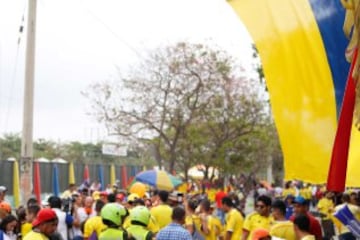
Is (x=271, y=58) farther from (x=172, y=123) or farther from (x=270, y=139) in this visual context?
(x=270, y=139)

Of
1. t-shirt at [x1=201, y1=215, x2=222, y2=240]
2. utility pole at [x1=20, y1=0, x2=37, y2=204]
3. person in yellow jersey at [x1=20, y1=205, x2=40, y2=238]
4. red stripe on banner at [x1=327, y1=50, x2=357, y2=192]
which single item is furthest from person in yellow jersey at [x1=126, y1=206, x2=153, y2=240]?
utility pole at [x1=20, y1=0, x2=37, y2=204]

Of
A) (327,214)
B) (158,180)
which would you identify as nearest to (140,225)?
(158,180)

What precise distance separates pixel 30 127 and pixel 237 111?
1411 centimetres

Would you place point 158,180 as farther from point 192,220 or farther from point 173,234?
point 173,234

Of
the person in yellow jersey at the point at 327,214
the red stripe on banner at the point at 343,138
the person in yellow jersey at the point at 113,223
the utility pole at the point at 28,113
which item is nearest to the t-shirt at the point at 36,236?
the person in yellow jersey at the point at 113,223

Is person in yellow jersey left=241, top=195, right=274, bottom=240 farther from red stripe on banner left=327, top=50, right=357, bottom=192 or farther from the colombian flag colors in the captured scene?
red stripe on banner left=327, top=50, right=357, bottom=192

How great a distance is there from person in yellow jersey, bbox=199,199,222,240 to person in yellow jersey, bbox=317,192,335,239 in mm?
8443

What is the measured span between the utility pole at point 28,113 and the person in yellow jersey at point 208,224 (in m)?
6.45

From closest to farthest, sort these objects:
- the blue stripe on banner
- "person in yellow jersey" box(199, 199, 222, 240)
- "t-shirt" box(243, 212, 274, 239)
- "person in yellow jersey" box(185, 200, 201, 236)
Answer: the blue stripe on banner
"t-shirt" box(243, 212, 274, 239)
"person in yellow jersey" box(185, 200, 201, 236)
"person in yellow jersey" box(199, 199, 222, 240)

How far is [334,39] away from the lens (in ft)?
15.5

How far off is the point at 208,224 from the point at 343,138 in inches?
277

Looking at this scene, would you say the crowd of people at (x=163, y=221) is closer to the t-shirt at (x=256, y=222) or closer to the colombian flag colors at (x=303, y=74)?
the t-shirt at (x=256, y=222)

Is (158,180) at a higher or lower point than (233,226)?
higher

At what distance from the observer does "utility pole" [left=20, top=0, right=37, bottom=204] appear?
16.5 meters
